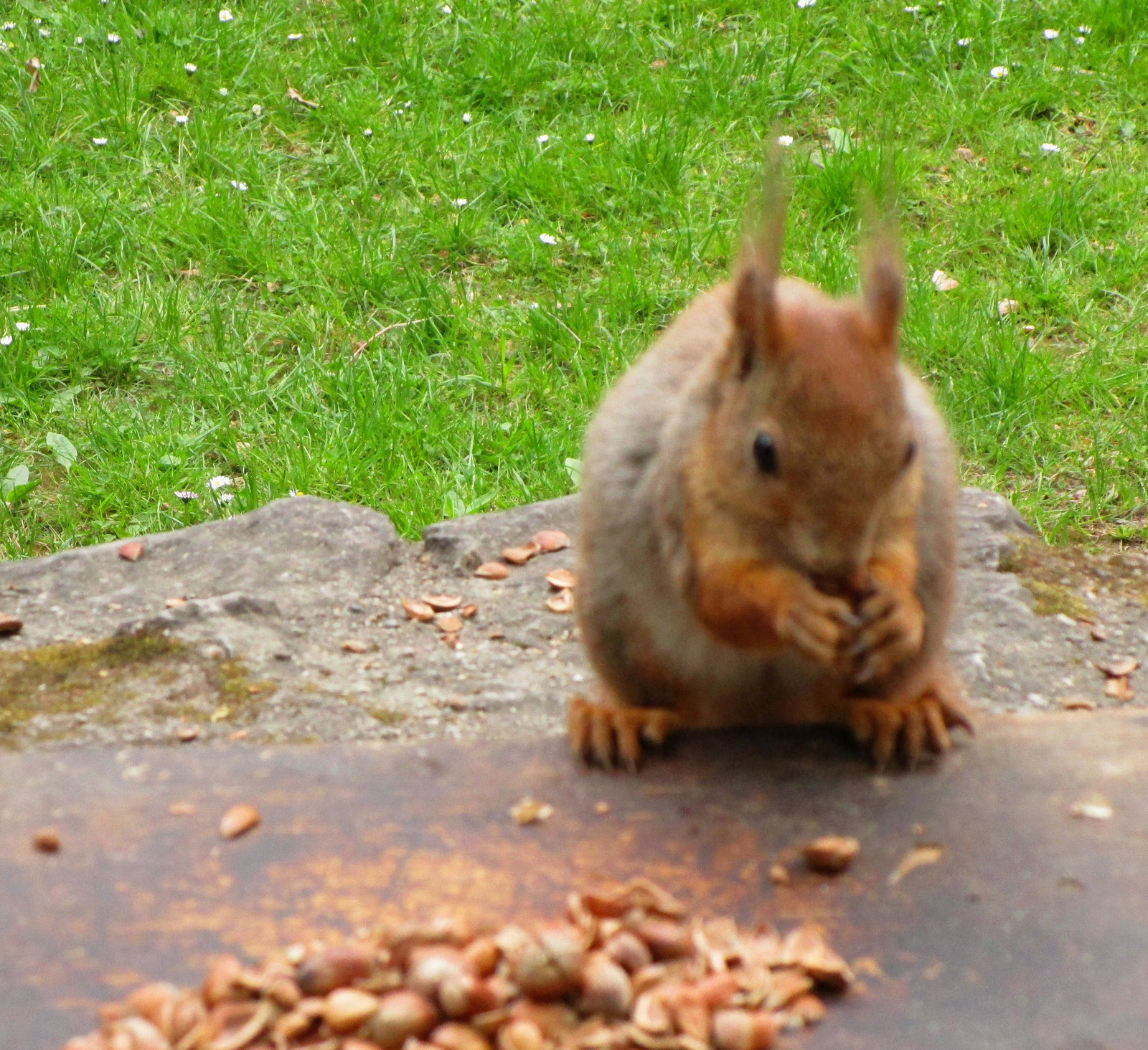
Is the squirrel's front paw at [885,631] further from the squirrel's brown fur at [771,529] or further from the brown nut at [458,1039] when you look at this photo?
the brown nut at [458,1039]

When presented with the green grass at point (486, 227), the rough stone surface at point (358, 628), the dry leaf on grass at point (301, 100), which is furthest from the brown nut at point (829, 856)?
the dry leaf on grass at point (301, 100)

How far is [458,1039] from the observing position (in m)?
1.27

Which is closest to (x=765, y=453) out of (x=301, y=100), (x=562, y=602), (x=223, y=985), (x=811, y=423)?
(x=811, y=423)

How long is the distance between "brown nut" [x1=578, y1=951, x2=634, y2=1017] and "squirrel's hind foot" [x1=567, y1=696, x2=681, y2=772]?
14.5 inches

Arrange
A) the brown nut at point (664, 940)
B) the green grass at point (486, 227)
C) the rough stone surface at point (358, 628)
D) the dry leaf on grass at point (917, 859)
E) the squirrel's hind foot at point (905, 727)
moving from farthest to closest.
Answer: the green grass at point (486, 227) < the rough stone surface at point (358, 628) < the squirrel's hind foot at point (905, 727) < the dry leaf on grass at point (917, 859) < the brown nut at point (664, 940)

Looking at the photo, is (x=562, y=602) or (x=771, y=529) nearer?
(x=771, y=529)

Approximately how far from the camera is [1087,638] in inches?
98.3

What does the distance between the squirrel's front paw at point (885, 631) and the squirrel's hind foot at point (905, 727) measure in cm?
8

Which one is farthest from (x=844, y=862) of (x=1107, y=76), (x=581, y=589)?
(x=1107, y=76)

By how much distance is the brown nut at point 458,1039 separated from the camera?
1.26 m

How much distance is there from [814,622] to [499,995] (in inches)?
19.8

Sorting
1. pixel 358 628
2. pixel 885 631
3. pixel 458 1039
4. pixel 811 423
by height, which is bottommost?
pixel 358 628

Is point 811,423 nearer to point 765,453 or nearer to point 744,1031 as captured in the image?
point 765,453

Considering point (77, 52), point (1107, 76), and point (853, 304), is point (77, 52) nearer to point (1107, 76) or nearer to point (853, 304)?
point (1107, 76)
